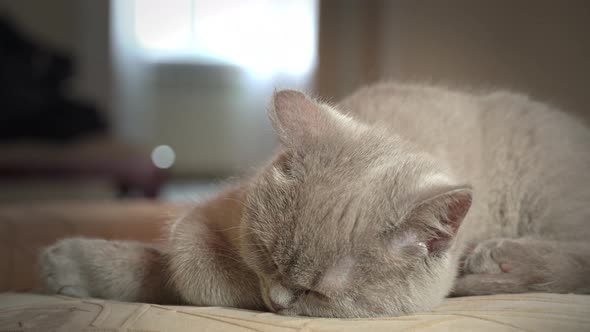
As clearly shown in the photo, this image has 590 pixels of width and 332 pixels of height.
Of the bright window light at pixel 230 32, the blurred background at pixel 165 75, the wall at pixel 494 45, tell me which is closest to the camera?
the wall at pixel 494 45

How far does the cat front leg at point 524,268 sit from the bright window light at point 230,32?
449cm

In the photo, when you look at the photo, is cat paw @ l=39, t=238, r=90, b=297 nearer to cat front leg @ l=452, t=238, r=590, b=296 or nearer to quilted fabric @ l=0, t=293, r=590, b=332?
quilted fabric @ l=0, t=293, r=590, b=332

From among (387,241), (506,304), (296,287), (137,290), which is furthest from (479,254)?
(137,290)

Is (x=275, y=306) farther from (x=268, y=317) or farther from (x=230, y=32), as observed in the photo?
(x=230, y=32)

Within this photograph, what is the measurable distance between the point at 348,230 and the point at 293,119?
0.28 meters

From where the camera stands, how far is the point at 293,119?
1227 millimetres

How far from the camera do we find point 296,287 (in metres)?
1.07

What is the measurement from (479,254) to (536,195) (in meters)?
0.27

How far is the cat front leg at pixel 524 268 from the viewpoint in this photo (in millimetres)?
1291

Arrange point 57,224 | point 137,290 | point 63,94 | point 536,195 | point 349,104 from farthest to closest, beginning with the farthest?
point 63,94
point 57,224
point 349,104
point 536,195
point 137,290

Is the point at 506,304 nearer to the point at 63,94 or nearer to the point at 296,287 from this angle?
the point at 296,287

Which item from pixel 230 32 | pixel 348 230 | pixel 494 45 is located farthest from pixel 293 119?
pixel 230 32

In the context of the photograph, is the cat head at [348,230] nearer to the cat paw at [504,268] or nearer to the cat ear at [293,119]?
the cat ear at [293,119]

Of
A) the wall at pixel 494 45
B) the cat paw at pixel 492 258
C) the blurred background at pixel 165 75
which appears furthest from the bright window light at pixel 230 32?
the cat paw at pixel 492 258
